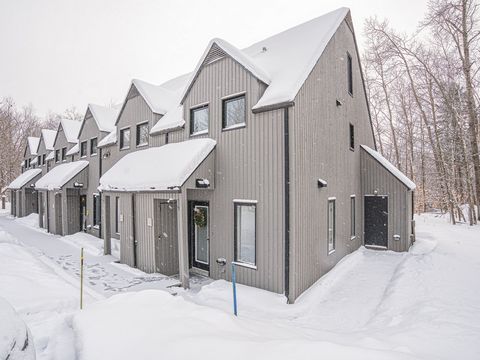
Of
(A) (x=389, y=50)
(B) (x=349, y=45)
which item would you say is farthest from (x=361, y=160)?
(A) (x=389, y=50)

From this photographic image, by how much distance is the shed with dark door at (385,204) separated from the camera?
11.1 meters

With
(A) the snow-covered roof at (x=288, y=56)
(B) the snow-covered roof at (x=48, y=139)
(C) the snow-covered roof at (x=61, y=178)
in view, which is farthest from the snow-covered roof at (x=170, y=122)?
(B) the snow-covered roof at (x=48, y=139)

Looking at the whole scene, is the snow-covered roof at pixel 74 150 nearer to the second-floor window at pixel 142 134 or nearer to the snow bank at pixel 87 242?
the snow bank at pixel 87 242

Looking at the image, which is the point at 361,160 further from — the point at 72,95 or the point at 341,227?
the point at 72,95

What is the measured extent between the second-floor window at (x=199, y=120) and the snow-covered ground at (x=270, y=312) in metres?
5.06

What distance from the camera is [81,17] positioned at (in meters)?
24.6

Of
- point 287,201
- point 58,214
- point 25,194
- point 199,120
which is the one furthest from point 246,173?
point 25,194

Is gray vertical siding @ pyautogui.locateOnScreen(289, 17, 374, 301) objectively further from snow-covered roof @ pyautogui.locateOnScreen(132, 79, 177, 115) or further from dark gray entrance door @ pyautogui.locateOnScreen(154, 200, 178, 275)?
snow-covered roof @ pyautogui.locateOnScreen(132, 79, 177, 115)

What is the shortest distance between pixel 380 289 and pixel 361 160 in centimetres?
649

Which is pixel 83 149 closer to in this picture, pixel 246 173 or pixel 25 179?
pixel 25 179

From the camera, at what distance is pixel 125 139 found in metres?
13.7

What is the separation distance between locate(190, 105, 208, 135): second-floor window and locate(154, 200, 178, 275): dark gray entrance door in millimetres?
2658

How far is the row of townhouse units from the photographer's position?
23.3 feet

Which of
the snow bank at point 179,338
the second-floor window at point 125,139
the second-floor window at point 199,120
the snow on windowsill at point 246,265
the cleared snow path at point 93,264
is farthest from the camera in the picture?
the second-floor window at point 125,139
